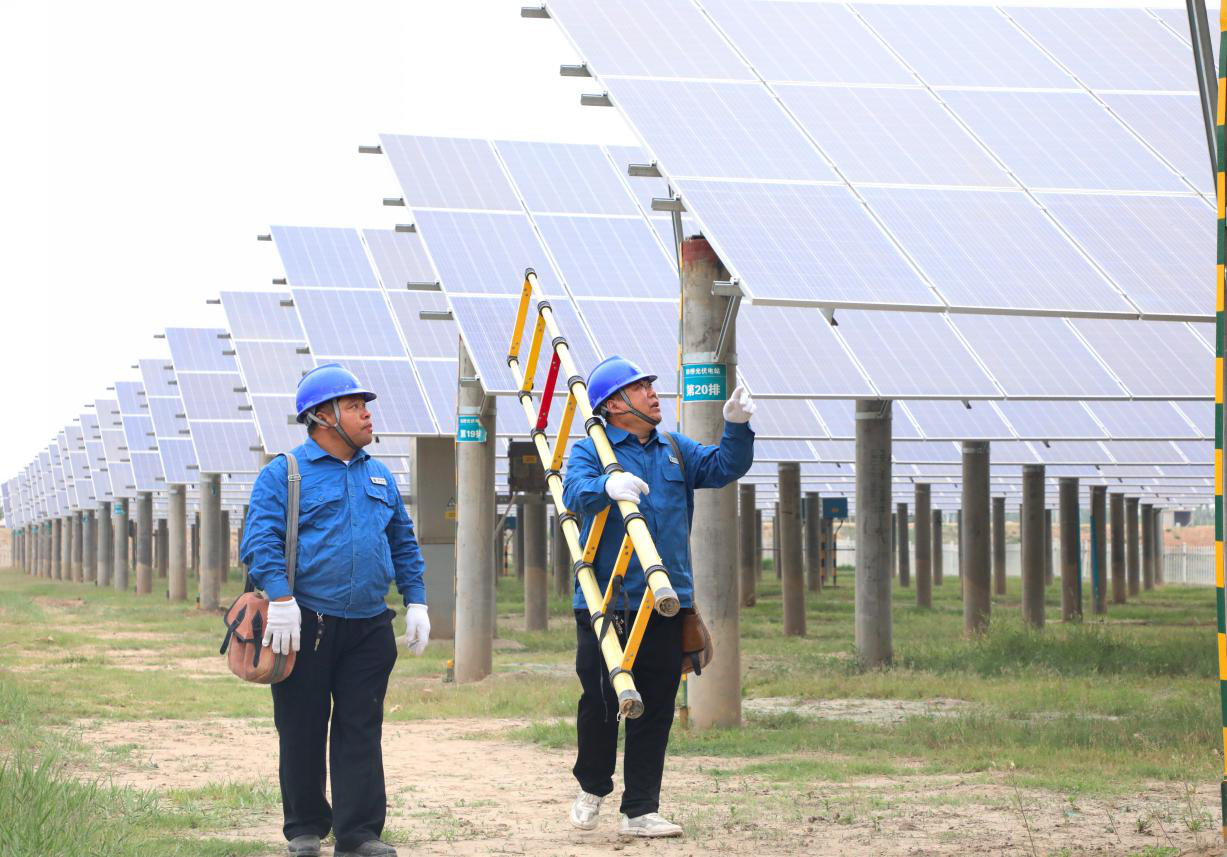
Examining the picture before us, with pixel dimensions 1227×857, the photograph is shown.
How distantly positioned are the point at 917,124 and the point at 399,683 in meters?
A: 8.67

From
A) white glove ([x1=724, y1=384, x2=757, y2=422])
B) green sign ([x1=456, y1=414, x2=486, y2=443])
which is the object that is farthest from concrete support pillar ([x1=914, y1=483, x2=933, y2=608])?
white glove ([x1=724, y1=384, x2=757, y2=422])

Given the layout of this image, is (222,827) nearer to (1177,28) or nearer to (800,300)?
(800,300)

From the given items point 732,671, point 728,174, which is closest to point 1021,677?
point 732,671

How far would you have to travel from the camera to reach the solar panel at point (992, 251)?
10609 millimetres

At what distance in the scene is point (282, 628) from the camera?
21.7 feet

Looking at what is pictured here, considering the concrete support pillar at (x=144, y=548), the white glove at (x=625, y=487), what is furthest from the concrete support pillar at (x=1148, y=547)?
the white glove at (x=625, y=487)

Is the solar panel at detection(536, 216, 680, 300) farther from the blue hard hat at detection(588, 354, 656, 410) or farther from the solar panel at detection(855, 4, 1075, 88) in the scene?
the blue hard hat at detection(588, 354, 656, 410)

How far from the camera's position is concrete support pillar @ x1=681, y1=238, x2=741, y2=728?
1185 cm

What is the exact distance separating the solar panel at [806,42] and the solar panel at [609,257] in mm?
2592

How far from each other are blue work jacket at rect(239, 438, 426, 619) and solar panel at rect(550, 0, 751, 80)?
257 inches

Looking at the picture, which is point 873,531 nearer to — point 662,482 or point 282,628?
point 662,482

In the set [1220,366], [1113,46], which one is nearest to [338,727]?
[1220,366]

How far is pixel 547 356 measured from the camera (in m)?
17.6

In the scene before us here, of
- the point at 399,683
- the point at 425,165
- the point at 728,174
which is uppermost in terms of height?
the point at 425,165
